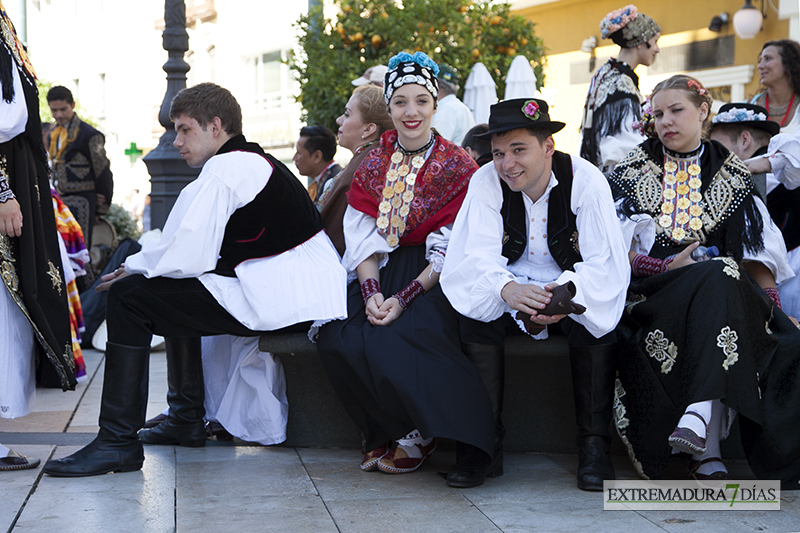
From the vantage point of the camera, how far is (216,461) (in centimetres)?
378

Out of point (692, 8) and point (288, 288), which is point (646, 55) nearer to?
point (288, 288)

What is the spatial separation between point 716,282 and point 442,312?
105 centimetres

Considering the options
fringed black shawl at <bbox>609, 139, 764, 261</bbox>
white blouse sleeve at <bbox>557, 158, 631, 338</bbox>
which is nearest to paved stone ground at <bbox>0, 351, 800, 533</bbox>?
white blouse sleeve at <bbox>557, 158, 631, 338</bbox>

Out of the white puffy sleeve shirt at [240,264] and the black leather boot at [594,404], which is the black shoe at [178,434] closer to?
the white puffy sleeve shirt at [240,264]

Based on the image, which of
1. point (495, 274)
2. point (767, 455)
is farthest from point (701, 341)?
point (495, 274)

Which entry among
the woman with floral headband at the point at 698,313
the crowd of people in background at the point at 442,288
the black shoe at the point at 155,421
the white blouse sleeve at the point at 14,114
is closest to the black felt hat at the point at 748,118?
the crowd of people in background at the point at 442,288

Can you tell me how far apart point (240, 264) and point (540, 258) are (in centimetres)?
124

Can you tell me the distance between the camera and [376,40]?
28.2 feet

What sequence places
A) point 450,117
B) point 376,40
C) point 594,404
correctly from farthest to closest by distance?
1. point 376,40
2. point 450,117
3. point 594,404

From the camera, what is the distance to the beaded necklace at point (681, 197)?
3791 millimetres

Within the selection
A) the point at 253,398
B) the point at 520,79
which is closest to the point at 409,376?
the point at 253,398

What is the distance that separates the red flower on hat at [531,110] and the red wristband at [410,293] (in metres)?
0.83

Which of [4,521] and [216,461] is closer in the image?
[4,521]

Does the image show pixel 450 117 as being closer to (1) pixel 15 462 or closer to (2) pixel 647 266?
(2) pixel 647 266
